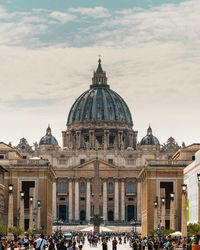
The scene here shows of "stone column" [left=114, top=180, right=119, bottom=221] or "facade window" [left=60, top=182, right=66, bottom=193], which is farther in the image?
"facade window" [left=60, top=182, right=66, bottom=193]

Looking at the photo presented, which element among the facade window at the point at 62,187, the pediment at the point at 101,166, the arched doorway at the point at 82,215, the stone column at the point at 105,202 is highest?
the pediment at the point at 101,166

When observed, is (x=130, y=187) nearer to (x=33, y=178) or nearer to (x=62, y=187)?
(x=62, y=187)

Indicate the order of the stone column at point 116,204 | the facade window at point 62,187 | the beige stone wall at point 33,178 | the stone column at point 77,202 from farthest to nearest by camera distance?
1. the facade window at point 62,187
2. the stone column at point 116,204
3. the stone column at point 77,202
4. the beige stone wall at point 33,178

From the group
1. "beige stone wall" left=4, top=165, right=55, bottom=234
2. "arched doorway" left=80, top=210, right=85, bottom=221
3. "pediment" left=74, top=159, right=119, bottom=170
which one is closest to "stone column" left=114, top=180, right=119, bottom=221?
"pediment" left=74, top=159, right=119, bottom=170

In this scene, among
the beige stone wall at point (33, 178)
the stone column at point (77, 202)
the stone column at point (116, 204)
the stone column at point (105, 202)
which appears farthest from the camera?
the stone column at point (105, 202)

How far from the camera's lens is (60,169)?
623ft

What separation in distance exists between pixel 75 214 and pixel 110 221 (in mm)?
8806

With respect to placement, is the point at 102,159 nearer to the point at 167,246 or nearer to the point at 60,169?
the point at 60,169

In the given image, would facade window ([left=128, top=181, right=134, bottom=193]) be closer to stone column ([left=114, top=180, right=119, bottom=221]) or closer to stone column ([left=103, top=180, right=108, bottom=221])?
stone column ([left=114, top=180, right=119, bottom=221])

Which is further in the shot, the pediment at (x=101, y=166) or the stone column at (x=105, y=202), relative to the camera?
the pediment at (x=101, y=166)

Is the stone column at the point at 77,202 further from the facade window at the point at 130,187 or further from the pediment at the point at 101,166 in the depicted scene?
the facade window at the point at 130,187

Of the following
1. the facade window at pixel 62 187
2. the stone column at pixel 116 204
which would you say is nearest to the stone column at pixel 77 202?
the facade window at pixel 62 187

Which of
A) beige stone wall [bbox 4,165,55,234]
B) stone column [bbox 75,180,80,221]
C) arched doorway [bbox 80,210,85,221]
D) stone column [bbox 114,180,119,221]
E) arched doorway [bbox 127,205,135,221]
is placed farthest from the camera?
arched doorway [bbox 80,210,85,221]

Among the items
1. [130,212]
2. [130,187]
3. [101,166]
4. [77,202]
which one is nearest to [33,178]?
[77,202]
